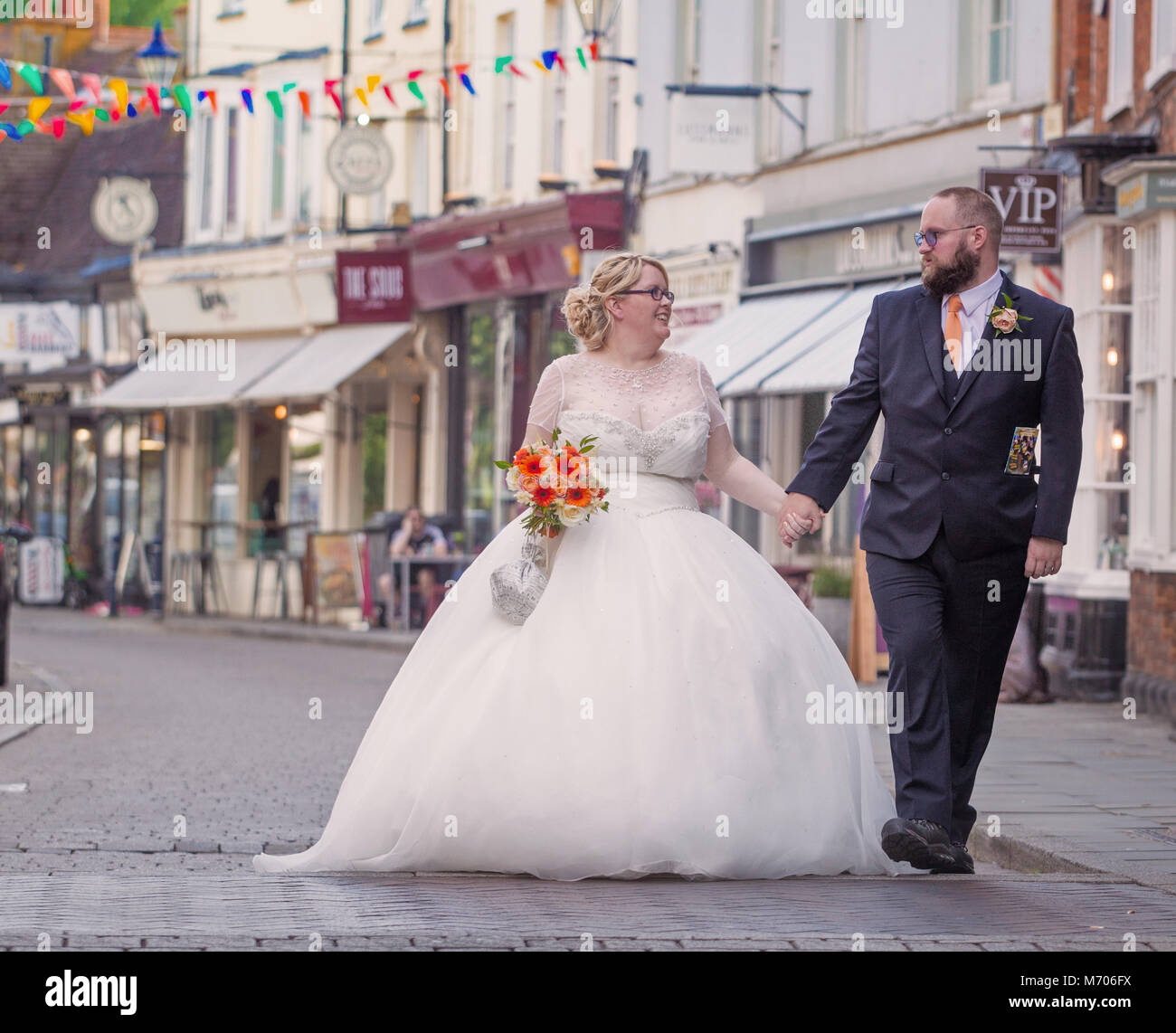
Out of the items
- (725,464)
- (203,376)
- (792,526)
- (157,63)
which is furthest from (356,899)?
(203,376)

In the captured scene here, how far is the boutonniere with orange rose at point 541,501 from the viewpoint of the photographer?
7484 millimetres

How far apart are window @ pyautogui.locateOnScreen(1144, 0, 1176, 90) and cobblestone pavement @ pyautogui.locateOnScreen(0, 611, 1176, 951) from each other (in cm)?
683

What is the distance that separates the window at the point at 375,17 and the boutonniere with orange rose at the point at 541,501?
23587 mm

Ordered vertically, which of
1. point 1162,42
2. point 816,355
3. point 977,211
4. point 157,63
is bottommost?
point 816,355

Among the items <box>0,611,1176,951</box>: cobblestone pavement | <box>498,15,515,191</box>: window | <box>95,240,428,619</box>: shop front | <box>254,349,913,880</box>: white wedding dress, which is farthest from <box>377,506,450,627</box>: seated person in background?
<box>254,349,913,880</box>: white wedding dress

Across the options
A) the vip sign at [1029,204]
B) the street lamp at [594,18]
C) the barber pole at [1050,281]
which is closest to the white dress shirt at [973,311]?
the vip sign at [1029,204]

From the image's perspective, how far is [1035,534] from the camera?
7.03 m

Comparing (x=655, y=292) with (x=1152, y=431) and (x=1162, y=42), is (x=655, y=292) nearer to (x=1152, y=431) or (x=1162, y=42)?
(x=1162, y=42)

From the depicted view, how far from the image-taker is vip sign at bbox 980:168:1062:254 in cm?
1514

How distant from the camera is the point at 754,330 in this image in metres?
21.0

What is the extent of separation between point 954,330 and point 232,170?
91.4ft

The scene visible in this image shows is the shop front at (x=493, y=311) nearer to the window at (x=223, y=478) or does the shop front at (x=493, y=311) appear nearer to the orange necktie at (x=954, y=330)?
Result: the window at (x=223, y=478)

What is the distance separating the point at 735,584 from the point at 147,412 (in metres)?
28.5

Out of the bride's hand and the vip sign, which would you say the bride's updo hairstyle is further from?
the vip sign
